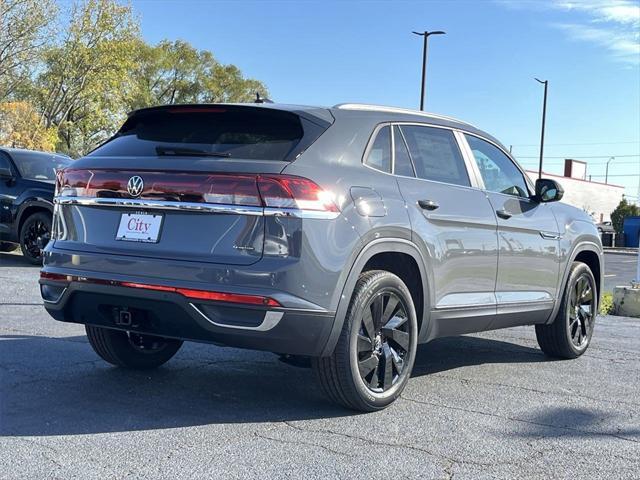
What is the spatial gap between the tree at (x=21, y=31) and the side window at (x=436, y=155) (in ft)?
83.9

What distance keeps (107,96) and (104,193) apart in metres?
34.1

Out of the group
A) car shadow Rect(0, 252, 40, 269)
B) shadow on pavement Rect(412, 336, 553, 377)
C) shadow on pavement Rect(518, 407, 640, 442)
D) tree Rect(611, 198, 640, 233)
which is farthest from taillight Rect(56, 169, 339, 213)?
tree Rect(611, 198, 640, 233)

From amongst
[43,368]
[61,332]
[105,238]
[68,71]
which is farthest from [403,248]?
[68,71]

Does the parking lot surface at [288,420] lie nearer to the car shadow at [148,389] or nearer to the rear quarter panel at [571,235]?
the car shadow at [148,389]

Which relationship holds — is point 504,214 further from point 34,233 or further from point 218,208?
point 34,233

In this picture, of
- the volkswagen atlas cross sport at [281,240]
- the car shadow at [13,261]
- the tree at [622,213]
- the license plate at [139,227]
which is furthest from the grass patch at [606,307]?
the tree at [622,213]

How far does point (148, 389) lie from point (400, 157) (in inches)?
83.9

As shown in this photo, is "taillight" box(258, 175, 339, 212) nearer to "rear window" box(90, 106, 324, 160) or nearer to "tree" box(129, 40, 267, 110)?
"rear window" box(90, 106, 324, 160)

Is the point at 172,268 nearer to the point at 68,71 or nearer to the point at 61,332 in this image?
the point at 61,332

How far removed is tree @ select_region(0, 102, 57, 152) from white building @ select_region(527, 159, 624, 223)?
128 ft

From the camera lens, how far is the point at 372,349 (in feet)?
14.0

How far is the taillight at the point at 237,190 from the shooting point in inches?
147

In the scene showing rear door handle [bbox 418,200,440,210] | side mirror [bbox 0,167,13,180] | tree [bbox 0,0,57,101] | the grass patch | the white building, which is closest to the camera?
rear door handle [bbox 418,200,440,210]

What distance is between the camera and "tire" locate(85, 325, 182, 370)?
495 centimetres
